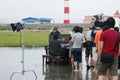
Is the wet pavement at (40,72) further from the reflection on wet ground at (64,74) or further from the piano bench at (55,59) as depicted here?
the piano bench at (55,59)

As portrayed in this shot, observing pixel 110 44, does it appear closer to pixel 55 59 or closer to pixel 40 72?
pixel 40 72

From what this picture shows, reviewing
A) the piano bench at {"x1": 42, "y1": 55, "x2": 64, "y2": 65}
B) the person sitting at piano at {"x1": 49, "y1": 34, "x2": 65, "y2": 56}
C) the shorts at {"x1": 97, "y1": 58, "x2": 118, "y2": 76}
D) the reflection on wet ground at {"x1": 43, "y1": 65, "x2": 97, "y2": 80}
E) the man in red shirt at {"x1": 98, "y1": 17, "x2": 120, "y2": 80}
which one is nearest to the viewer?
the man in red shirt at {"x1": 98, "y1": 17, "x2": 120, "y2": 80}

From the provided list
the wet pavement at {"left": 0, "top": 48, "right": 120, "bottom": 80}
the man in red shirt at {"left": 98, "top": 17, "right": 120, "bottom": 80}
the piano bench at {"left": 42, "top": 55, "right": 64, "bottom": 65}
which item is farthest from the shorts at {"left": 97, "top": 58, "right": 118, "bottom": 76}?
the piano bench at {"left": 42, "top": 55, "right": 64, "bottom": 65}

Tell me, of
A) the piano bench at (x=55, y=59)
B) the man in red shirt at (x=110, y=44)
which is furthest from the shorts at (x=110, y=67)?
the piano bench at (x=55, y=59)

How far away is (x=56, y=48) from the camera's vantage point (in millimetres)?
19844

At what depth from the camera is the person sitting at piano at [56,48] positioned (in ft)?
65.0

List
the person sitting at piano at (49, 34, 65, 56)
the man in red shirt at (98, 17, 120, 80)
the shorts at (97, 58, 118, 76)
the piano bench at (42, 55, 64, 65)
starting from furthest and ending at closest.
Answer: the piano bench at (42, 55, 64, 65), the person sitting at piano at (49, 34, 65, 56), the shorts at (97, 58, 118, 76), the man in red shirt at (98, 17, 120, 80)

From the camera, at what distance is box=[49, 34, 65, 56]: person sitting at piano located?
779 inches


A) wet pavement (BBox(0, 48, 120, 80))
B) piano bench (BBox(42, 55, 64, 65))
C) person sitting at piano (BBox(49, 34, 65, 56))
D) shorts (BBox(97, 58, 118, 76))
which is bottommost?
wet pavement (BBox(0, 48, 120, 80))

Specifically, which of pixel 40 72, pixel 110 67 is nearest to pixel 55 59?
pixel 40 72

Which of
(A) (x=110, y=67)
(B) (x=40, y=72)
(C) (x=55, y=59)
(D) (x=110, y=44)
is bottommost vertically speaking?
(B) (x=40, y=72)

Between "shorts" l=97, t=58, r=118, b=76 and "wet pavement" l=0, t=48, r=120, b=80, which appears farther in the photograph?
"wet pavement" l=0, t=48, r=120, b=80

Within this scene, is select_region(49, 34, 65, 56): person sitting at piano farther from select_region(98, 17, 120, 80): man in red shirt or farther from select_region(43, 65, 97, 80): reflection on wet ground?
select_region(98, 17, 120, 80): man in red shirt

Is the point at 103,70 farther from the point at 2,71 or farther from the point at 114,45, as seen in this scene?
the point at 2,71
